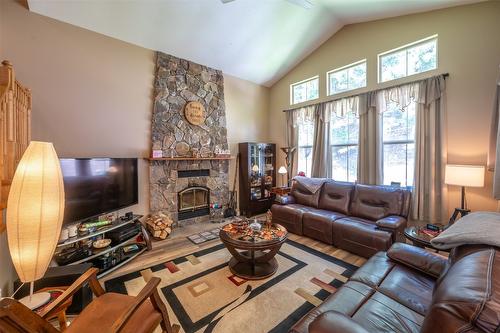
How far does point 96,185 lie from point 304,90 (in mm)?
4526

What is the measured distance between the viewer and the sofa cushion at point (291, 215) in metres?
3.62

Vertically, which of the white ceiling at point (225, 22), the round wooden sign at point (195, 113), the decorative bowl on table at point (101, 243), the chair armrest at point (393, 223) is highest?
the white ceiling at point (225, 22)

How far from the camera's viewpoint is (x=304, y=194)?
416cm

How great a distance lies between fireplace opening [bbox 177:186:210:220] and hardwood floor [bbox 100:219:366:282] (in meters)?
0.46

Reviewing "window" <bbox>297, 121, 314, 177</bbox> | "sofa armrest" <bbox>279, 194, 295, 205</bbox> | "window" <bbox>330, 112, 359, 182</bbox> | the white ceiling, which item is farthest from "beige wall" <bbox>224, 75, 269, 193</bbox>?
"window" <bbox>330, 112, 359, 182</bbox>

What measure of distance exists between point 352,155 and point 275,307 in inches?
127

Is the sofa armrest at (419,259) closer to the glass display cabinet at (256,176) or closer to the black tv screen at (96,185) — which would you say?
the glass display cabinet at (256,176)

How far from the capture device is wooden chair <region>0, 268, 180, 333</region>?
915mm

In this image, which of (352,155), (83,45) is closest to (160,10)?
(83,45)

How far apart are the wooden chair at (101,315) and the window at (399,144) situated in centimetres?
376

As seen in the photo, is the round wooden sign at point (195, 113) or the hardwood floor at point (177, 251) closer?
the hardwood floor at point (177, 251)

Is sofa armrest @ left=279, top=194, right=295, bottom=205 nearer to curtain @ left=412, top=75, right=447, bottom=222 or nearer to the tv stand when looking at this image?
curtain @ left=412, top=75, right=447, bottom=222

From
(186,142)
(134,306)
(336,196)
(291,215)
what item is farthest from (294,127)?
(134,306)

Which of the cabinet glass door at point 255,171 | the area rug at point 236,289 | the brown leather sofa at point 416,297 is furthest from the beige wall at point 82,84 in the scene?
the brown leather sofa at point 416,297
